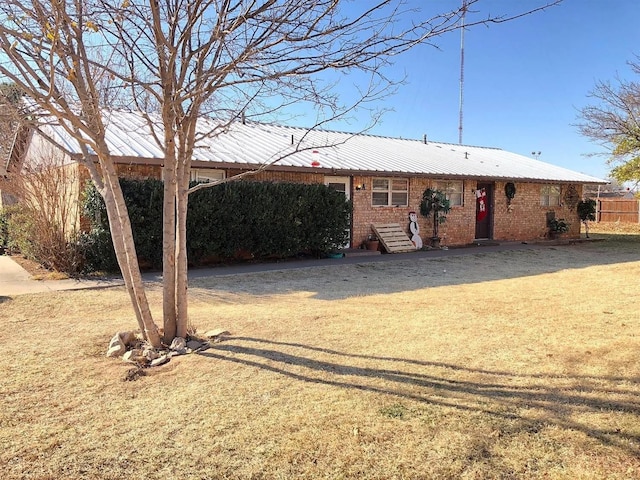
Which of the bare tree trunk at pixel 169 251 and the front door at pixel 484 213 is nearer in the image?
the bare tree trunk at pixel 169 251

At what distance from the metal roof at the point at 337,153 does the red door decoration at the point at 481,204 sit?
0.81m

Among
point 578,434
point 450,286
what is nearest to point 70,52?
point 578,434

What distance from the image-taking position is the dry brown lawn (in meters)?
2.79

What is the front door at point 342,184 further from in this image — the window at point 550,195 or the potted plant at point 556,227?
the potted plant at point 556,227

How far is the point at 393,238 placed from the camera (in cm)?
1516

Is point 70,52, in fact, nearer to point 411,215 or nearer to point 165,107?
point 165,107

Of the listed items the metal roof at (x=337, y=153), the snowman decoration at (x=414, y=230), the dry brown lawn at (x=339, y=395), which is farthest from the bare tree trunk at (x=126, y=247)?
the snowman decoration at (x=414, y=230)

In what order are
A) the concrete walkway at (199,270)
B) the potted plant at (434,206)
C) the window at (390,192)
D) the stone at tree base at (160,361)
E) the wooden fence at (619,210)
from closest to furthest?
1. the stone at tree base at (160,361)
2. the concrete walkway at (199,270)
3. the window at (390,192)
4. the potted plant at (434,206)
5. the wooden fence at (619,210)

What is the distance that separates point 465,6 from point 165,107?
2803 mm

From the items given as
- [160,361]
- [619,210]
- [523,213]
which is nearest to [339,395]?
[160,361]

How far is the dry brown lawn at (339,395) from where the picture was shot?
2.79 metres

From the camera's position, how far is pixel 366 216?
49.5 ft

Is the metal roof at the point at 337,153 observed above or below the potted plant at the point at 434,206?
above

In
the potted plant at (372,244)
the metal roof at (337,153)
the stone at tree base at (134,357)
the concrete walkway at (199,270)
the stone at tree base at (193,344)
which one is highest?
the metal roof at (337,153)
